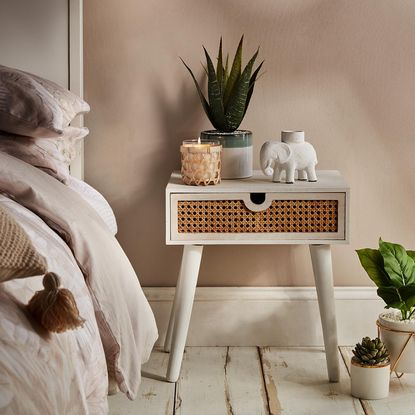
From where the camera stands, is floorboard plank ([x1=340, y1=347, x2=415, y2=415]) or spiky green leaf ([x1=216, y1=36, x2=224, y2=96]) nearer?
floorboard plank ([x1=340, y1=347, x2=415, y2=415])

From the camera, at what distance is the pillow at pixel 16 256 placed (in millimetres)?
1197

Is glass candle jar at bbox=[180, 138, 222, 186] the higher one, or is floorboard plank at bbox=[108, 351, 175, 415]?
glass candle jar at bbox=[180, 138, 222, 186]

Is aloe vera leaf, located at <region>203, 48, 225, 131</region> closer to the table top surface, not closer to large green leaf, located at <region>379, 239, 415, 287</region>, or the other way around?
the table top surface

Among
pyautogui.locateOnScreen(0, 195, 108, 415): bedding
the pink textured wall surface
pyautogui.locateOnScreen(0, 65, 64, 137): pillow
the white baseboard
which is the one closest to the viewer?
pyautogui.locateOnScreen(0, 195, 108, 415): bedding

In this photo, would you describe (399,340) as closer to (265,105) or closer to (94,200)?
(265,105)

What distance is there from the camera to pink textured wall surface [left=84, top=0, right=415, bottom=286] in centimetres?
271

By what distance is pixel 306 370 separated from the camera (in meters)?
2.62

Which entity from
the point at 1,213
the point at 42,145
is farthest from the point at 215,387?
the point at 1,213

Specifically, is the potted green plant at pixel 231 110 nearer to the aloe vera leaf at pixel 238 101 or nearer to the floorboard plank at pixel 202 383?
the aloe vera leaf at pixel 238 101

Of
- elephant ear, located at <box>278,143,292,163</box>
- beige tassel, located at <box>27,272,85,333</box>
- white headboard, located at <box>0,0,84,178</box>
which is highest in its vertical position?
white headboard, located at <box>0,0,84,178</box>

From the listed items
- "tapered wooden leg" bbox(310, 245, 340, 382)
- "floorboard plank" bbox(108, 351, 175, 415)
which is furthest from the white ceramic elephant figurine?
"floorboard plank" bbox(108, 351, 175, 415)

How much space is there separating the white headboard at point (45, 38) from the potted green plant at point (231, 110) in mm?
381

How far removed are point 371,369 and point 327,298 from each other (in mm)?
252

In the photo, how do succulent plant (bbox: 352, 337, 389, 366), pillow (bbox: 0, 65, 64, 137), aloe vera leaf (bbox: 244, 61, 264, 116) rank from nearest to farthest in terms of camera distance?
pillow (bbox: 0, 65, 64, 137) → succulent plant (bbox: 352, 337, 389, 366) → aloe vera leaf (bbox: 244, 61, 264, 116)
